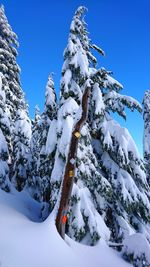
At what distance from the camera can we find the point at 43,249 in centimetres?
930

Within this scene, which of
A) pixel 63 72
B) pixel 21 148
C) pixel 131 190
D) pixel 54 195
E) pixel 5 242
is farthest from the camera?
pixel 21 148

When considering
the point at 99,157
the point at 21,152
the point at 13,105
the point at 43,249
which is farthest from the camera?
the point at 13,105

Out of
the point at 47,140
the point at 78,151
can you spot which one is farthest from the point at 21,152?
the point at 78,151

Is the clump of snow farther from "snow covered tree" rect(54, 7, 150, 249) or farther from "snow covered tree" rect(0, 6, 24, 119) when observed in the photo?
"snow covered tree" rect(0, 6, 24, 119)

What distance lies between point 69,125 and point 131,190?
15.8 feet

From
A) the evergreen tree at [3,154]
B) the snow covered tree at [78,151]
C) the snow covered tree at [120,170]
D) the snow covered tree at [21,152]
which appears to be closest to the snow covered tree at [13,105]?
the snow covered tree at [21,152]

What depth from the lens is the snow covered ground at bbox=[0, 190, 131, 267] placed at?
8.44 m

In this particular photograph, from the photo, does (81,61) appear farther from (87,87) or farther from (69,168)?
(69,168)

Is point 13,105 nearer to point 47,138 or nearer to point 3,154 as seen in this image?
point 3,154

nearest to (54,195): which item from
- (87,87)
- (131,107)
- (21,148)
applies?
(87,87)

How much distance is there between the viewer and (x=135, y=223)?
48.7 feet

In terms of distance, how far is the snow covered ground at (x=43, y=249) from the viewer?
8.44 m

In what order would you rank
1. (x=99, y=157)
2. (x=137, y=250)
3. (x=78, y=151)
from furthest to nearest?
1. (x=99, y=157)
2. (x=78, y=151)
3. (x=137, y=250)

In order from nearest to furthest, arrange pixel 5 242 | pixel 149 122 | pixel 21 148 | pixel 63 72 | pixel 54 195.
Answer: pixel 5 242 < pixel 54 195 < pixel 63 72 < pixel 21 148 < pixel 149 122
